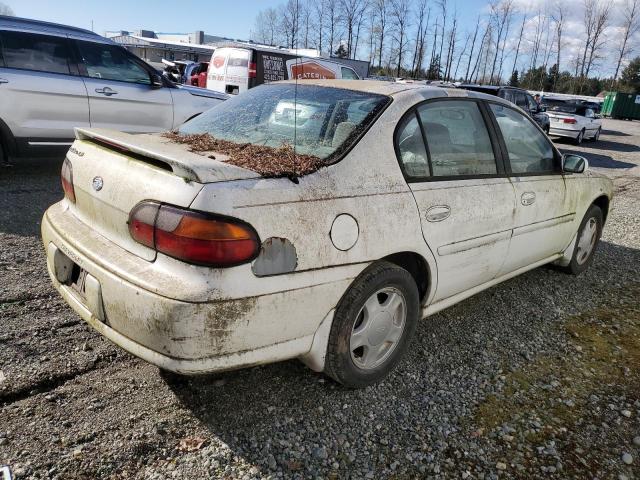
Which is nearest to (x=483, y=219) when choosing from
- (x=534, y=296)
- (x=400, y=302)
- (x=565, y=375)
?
(x=400, y=302)

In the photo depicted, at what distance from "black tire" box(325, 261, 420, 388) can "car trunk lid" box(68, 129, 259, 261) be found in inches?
29.9

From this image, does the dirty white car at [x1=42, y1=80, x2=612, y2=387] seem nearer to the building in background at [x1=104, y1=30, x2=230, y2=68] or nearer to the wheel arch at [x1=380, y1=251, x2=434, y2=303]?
the wheel arch at [x1=380, y1=251, x2=434, y2=303]

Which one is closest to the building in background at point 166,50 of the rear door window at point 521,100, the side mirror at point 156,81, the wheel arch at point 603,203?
the rear door window at point 521,100

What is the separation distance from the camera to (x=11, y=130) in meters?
5.78

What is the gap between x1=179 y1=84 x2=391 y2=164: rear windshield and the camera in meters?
2.58

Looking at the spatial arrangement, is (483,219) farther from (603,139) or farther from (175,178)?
(603,139)

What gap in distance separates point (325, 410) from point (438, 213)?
120 centimetres

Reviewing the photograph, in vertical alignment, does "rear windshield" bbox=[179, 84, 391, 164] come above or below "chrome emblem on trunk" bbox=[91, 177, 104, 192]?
above

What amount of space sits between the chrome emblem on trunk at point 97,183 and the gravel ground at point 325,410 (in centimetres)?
97

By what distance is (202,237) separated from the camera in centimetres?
194

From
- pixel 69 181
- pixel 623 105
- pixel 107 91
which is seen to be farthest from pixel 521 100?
pixel 623 105

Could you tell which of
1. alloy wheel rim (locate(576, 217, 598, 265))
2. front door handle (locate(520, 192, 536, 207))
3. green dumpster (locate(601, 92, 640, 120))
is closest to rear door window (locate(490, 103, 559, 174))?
front door handle (locate(520, 192, 536, 207))

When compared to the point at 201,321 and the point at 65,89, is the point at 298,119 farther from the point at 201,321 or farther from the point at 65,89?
the point at 65,89

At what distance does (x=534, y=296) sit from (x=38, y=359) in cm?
363
